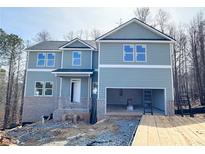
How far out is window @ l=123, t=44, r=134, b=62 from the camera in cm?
1251

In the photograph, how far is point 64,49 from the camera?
618 inches

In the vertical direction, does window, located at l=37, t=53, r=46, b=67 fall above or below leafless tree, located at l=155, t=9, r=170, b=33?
below

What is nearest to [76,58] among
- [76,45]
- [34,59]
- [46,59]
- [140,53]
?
[76,45]

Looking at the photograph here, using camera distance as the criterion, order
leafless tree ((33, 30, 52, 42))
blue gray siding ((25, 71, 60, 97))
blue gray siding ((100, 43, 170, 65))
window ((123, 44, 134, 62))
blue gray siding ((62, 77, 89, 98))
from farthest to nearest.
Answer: leafless tree ((33, 30, 52, 42)) → blue gray siding ((25, 71, 60, 97)) → blue gray siding ((62, 77, 89, 98)) → window ((123, 44, 134, 62)) → blue gray siding ((100, 43, 170, 65))

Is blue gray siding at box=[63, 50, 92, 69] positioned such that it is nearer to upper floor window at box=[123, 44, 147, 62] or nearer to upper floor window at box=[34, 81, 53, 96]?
upper floor window at box=[34, 81, 53, 96]

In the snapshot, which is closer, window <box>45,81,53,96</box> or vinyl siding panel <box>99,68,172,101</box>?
vinyl siding panel <box>99,68,172,101</box>

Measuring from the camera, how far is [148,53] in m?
12.5

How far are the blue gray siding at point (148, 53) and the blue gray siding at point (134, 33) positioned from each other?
66 cm

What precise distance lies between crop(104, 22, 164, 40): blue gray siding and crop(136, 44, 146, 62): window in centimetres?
82

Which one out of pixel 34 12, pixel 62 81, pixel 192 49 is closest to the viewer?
pixel 34 12

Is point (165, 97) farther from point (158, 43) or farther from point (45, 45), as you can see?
point (45, 45)

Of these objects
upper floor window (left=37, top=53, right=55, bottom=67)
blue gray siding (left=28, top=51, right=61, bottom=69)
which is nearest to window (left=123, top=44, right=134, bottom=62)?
blue gray siding (left=28, top=51, right=61, bottom=69)
